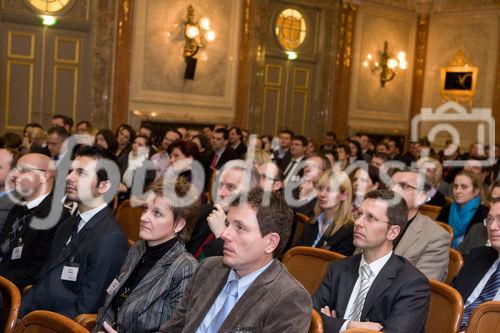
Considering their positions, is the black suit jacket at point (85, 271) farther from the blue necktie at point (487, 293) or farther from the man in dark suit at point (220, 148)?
the man in dark suit at point (220, 148)

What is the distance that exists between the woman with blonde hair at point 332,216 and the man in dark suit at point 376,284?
2.84ft

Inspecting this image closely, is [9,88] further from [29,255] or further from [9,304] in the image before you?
[9,304]

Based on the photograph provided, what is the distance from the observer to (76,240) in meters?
3.24

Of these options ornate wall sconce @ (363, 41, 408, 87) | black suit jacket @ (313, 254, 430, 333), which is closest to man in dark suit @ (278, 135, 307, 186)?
black suit jacket @ (313, 254, 430, 333)

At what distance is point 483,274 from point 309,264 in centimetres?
95

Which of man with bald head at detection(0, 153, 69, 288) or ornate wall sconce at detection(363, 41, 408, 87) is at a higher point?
ornate wall sconce at detection(363, 41, 408, 87)

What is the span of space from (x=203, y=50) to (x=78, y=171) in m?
8.10

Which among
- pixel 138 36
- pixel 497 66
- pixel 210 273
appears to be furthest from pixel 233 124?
pixel 210 273

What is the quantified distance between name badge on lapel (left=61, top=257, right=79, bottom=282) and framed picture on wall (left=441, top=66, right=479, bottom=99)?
41.4ft

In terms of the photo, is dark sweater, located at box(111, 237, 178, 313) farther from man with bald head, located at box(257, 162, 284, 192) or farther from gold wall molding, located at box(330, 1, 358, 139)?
gold wall molding, located at box(330, 1, 358, 139)

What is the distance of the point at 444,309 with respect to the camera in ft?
9.45

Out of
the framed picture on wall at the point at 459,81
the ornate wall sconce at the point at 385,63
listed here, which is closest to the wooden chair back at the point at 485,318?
the ornate wall sconce at the point at 385,63

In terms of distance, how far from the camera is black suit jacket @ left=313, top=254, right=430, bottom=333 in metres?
2.78


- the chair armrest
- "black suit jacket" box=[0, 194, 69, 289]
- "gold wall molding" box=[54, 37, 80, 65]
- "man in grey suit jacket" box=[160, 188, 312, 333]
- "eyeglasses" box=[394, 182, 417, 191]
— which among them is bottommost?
the chair armrest
